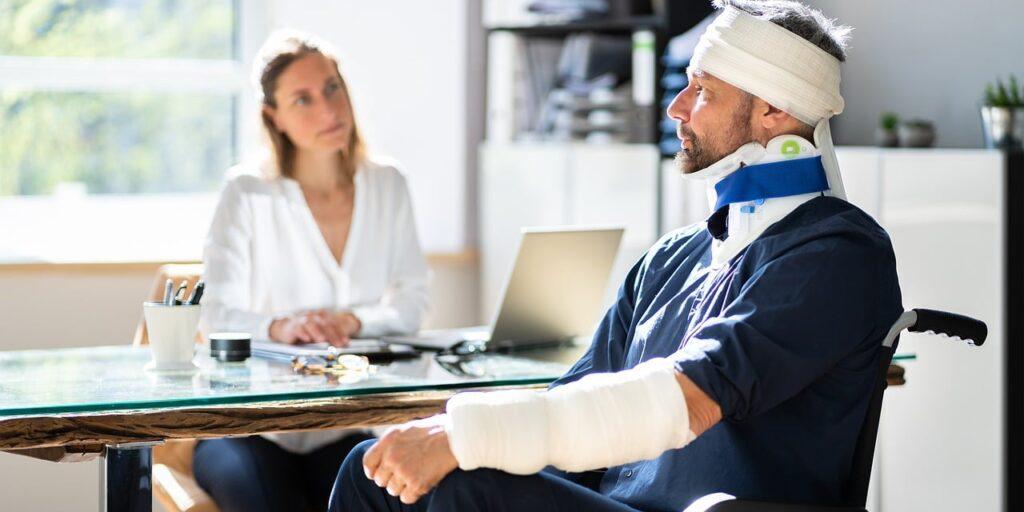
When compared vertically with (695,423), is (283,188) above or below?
above

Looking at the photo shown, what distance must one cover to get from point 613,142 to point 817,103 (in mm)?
2265

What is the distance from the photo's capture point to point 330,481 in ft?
9.21

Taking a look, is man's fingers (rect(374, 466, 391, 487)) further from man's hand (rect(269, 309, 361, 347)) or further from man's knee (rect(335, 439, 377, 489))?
man's hand (rect(269, 309, 361, 347))

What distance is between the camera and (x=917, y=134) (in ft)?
11.0

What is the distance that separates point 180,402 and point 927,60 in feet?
7.69

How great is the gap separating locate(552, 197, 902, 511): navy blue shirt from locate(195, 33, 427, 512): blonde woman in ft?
3.42

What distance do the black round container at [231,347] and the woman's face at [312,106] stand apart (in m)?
0.73

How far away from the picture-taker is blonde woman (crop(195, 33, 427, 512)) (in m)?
2.87

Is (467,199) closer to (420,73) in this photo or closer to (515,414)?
(420,73)

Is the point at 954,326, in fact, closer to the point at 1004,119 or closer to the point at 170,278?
the point at 1004,119

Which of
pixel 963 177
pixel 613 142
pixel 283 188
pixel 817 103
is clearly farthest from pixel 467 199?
pixel 817 103

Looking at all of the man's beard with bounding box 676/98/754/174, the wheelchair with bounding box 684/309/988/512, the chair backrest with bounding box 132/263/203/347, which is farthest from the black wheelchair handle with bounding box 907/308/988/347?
the chair backrest with bounding box 132/263/203/347

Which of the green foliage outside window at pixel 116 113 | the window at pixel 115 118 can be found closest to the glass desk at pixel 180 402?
the window at pixel 115 118

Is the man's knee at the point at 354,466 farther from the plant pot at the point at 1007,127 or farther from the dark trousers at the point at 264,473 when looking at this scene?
the plant pot at the point at 1007,127
